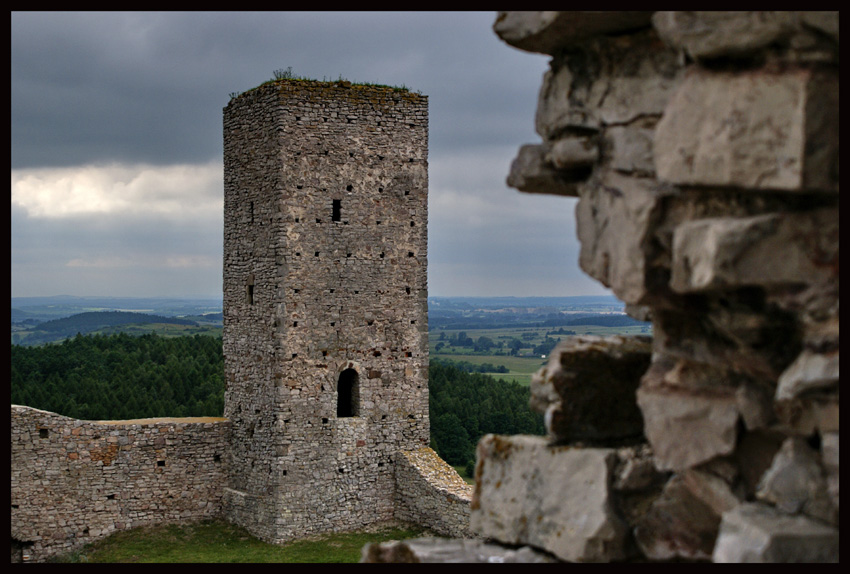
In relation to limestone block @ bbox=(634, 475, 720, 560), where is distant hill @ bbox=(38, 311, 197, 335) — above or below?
below

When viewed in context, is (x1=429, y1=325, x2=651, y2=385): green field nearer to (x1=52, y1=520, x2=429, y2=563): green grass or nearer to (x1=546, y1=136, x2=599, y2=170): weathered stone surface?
(x1=52, y1=520, x2=429, y2=563): green grass

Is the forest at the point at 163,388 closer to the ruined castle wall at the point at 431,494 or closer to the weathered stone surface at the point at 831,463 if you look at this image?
the ruined castle wall at the point at 431,494

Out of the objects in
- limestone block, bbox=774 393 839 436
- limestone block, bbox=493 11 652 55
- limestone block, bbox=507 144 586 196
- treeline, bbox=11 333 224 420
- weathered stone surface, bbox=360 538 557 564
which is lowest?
treeline, bbox=11 333 224 420

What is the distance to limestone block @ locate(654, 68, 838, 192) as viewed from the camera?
19.2 ft

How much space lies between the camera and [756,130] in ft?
19.7

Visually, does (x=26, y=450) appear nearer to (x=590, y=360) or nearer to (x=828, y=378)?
(x=590, y=360)

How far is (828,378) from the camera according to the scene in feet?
19.1

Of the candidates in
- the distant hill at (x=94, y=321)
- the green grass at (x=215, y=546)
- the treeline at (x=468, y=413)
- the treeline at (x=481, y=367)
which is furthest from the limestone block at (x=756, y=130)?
the distant hill at (x=94, y=321)

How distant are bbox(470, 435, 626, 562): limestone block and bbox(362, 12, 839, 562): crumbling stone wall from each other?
14mm

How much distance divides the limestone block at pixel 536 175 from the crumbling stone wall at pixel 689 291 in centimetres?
2

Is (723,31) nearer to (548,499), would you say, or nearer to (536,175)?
(536,175)

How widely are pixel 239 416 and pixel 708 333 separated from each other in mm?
15019

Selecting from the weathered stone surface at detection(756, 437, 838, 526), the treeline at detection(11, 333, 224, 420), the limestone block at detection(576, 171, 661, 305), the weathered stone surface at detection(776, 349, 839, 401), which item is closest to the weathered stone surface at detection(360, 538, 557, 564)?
the weathered stone surface at detection(756, 437, 838, 526)

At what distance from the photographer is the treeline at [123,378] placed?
28078 mm
